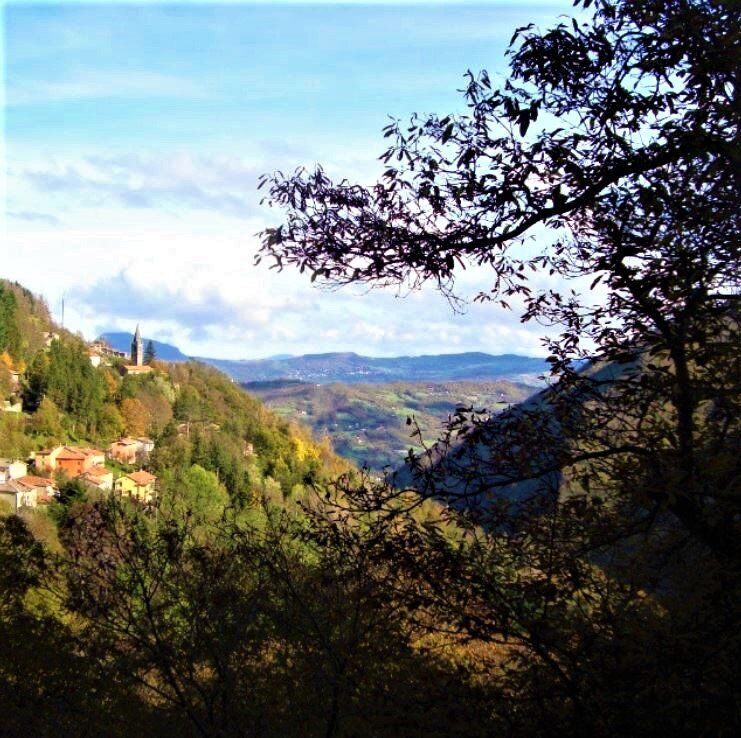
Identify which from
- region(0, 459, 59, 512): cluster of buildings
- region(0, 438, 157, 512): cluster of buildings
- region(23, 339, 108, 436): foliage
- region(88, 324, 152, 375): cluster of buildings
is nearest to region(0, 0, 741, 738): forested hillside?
region(0, 438, 157, 512): cluster of buildings

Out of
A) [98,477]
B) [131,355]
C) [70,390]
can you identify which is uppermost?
[131,355]

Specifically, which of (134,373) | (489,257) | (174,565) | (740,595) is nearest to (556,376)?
(489,257)

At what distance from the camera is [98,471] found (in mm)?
60625

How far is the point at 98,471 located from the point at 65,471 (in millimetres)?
2526

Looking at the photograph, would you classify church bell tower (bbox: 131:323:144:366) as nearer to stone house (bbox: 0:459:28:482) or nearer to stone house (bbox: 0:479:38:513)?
stone house (bbox: 0:459:28:482)

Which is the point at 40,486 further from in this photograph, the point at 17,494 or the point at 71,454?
the point at 71,454

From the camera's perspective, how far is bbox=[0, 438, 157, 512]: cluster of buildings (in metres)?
50.0

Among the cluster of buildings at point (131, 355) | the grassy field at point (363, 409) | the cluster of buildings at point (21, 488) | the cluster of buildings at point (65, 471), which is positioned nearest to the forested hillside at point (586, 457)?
the cluster of buildings at point (65, 471)

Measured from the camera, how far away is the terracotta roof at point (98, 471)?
58125 millimetres

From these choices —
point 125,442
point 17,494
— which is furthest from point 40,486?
point 125,442

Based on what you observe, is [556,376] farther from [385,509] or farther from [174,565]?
[174,565]

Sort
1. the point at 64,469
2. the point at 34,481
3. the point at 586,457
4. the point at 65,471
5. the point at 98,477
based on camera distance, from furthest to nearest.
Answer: the point at 64,469 < the point at 65,471 < the point at 98,477 < the point at 34,481 < the point at 586,457

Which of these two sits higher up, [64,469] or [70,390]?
[70,390]

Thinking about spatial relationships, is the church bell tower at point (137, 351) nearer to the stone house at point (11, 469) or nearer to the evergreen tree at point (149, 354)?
the evergreen tree at point (149, 354)
